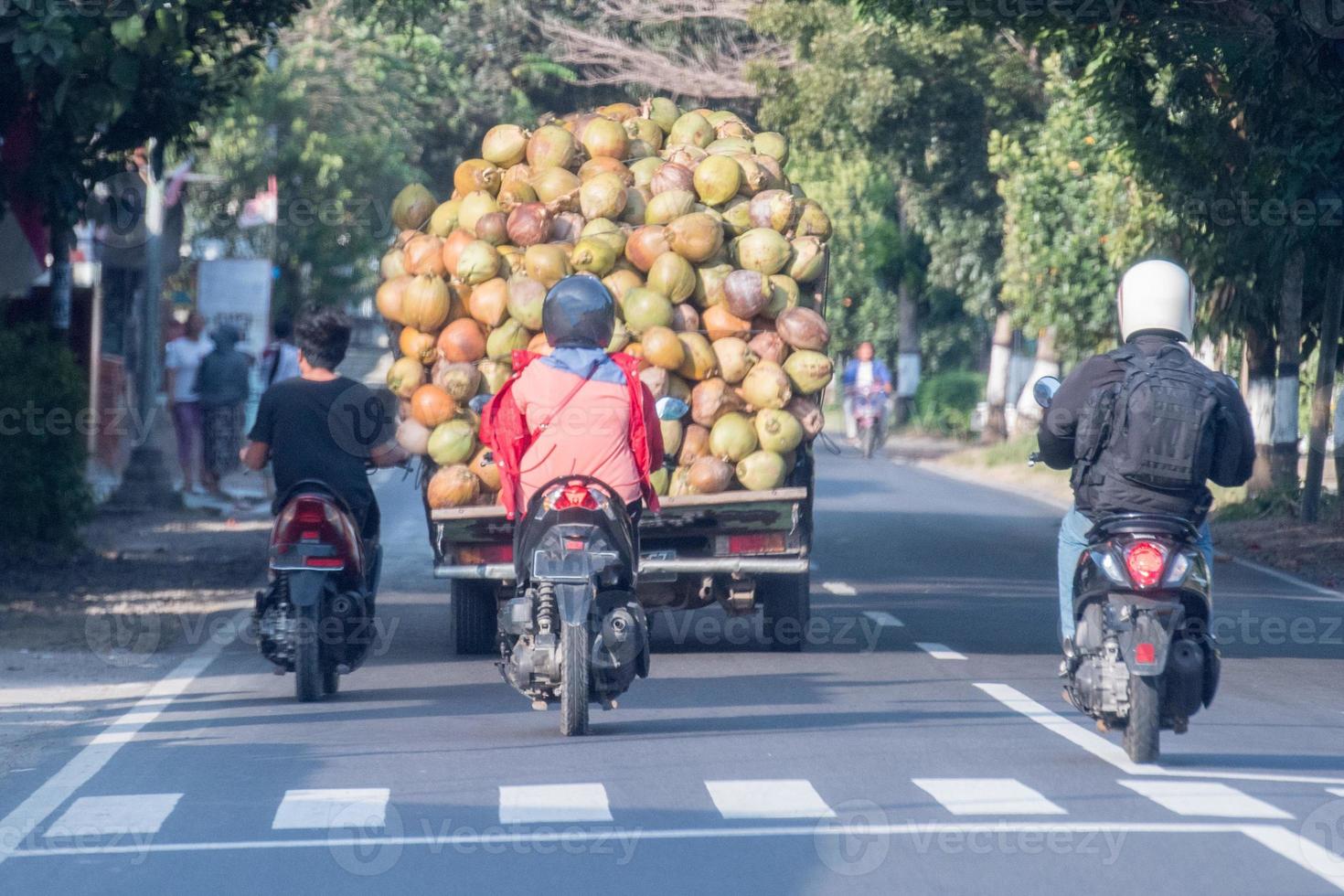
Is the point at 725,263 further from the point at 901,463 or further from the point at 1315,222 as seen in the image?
the point at 901,463

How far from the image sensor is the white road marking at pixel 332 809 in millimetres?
6602

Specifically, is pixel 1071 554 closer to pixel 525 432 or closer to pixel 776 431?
pixel 525 432

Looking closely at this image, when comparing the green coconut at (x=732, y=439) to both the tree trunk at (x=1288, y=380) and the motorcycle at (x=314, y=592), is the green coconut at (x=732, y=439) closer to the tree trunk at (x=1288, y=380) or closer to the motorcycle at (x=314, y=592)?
the motorcycle at (x=314, y=592)

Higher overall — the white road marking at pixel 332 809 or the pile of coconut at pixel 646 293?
the pile of coconut at pixel 646 293

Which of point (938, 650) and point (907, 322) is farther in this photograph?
point (907, 322)

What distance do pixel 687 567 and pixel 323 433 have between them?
6.78 ft

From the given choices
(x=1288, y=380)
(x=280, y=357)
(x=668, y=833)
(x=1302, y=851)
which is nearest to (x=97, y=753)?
(x=668, y=833)

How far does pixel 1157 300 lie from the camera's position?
299 inches

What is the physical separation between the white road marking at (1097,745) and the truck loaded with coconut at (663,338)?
1489 millimetres

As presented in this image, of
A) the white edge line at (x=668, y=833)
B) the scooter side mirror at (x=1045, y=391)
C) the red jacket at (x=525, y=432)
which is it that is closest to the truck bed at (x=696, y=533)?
the red jacket at (x=525, y=432)

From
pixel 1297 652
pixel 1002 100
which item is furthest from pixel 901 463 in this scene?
pixel 1297 652

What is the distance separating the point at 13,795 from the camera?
7246 millimetres

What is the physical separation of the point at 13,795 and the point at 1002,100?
24.0 metres

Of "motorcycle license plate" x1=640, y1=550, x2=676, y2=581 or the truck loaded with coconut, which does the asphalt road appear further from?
the truck loaded with coconut
